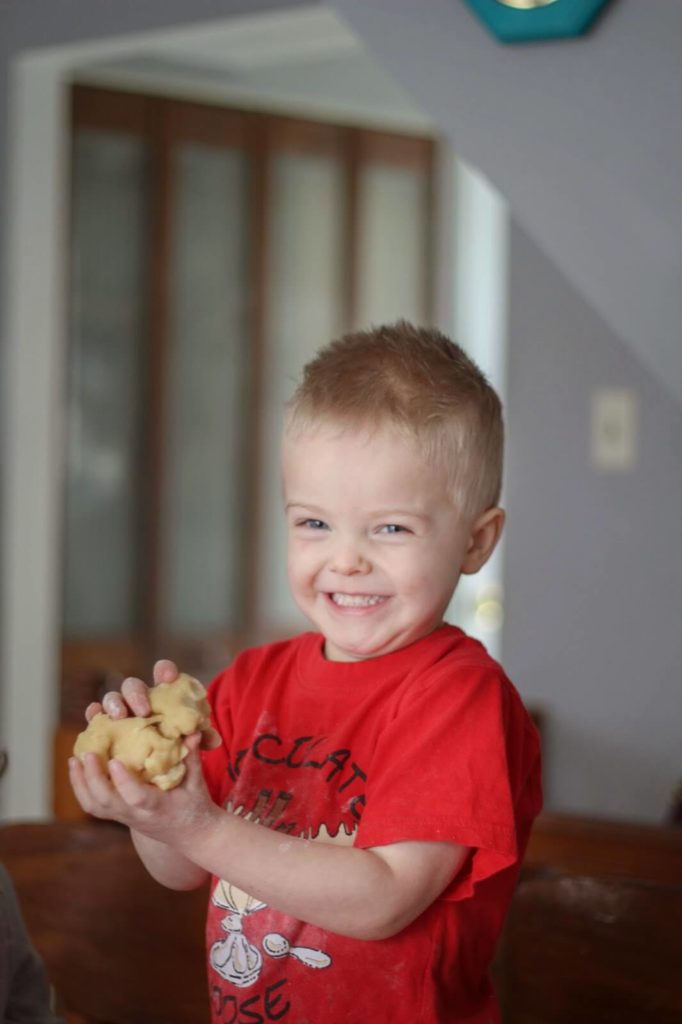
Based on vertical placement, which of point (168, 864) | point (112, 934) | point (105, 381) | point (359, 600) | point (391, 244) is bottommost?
point (112, 934)

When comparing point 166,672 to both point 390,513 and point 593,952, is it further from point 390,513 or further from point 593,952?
point 593,952

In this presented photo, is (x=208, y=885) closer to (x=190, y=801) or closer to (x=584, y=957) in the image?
(x=584, y=957)

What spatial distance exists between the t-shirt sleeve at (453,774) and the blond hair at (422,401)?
154 mm

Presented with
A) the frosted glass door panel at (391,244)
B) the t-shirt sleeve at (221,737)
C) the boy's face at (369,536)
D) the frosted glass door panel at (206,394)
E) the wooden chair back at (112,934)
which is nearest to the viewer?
the boy's face at (369,536)

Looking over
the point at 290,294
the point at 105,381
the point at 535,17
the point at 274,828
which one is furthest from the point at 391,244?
the point at 274,828

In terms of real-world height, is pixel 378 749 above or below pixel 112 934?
above

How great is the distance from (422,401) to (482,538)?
0.14 meters

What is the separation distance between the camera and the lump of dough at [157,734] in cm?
97

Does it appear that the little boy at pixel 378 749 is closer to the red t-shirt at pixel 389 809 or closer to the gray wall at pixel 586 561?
the red t-shirt at pixel 389 809

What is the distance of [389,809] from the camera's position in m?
1.05

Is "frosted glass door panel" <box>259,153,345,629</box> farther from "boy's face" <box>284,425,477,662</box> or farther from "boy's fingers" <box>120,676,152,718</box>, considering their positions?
"boy's fingers" <box>120,676,152,718</box>

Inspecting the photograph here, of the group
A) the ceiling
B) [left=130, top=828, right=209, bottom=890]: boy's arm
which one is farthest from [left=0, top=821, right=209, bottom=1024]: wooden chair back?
the ceiling

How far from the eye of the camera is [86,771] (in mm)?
967

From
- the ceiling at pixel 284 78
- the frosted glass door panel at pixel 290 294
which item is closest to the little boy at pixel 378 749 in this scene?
the ceiling at pixel 284 78
